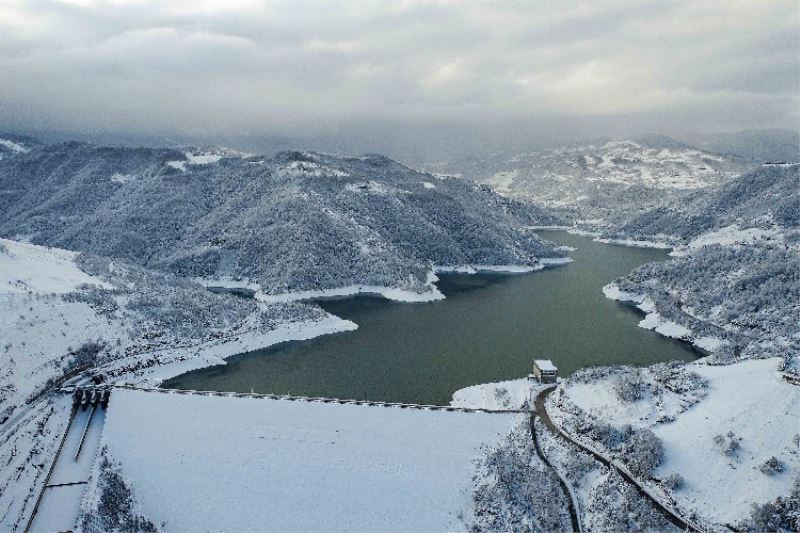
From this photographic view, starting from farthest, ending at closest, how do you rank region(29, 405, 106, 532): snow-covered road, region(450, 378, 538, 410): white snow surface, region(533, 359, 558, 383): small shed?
1. region(533, 359, 558, 383): small shed
2. region(450, 378, 538, 410): white snow surface
3. region(29, 405, 106, 532): snow-covered road

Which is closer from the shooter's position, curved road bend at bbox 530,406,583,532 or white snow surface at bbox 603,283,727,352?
curved road bend at bbox 530,406,583,532

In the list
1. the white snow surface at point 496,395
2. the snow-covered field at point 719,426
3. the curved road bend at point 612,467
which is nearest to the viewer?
the curved road bend at point 612,467

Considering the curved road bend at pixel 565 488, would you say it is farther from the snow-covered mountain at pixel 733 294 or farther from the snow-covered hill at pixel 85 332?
the snow-covered hill at pixel 85 332

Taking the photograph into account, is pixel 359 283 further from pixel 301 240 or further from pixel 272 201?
pixel 272 201

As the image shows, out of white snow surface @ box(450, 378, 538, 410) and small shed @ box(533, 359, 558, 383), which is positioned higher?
small shed @ box(533, 359, 558, 383)

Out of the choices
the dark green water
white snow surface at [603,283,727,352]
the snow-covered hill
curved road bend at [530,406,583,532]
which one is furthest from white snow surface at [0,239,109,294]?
white snow surface at [603,283,727,352]

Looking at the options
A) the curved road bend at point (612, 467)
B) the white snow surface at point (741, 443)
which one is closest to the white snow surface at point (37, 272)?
the curved road bend at point (612, 467)

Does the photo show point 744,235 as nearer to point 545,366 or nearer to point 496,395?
point 545,366

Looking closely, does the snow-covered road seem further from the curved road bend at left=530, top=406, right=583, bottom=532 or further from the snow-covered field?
the snow-covered field
